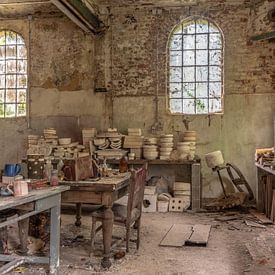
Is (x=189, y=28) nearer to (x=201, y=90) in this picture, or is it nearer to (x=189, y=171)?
(x=201, y=90)

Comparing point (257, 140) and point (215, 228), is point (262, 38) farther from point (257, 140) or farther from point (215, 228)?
point (215, 228)

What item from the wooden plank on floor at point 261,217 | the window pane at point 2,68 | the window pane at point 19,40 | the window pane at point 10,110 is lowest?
the wooden plank on floor at point 261,217

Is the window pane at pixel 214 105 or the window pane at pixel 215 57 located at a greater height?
the window pane at pixel 215 57

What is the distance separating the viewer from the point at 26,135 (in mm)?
8695

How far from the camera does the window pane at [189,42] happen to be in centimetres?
835

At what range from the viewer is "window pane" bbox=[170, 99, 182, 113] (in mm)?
8348

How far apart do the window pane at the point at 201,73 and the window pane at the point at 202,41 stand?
1.43 ft

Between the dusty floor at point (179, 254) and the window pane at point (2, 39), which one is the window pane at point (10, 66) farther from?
the dusty floor at point (179, 254)

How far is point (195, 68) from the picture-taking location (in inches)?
328

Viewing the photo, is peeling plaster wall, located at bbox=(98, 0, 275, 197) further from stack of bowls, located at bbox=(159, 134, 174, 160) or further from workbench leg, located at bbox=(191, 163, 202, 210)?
workbench leg, located at bbox=(191, 163, 202, 210)

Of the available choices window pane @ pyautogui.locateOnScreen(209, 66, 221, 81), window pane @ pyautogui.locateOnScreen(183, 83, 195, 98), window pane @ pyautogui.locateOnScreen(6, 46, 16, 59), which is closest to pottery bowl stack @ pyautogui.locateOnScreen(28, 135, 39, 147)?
window pane @ pyautogui.locateOnScreen(6, 46, 16, 59)

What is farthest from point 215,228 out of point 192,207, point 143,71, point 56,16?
point 56,16

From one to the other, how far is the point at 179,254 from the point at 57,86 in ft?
16.2

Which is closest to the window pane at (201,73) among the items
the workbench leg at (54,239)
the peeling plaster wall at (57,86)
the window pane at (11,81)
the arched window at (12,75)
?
the peeling plaster wall at (57,86)
